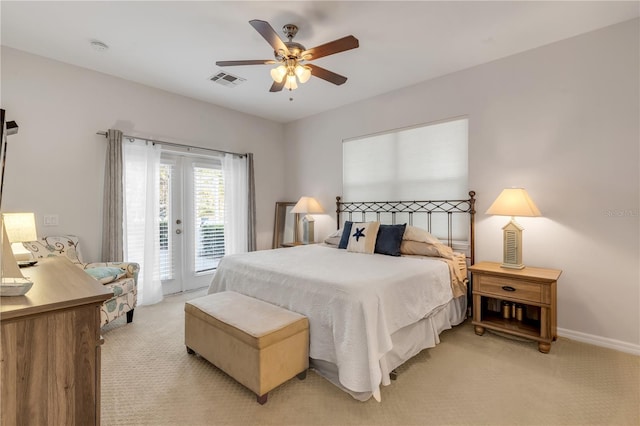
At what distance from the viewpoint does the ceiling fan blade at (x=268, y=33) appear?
1.94 m

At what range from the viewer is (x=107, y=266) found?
10.5 feet

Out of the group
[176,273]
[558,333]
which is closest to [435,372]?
[558,333]

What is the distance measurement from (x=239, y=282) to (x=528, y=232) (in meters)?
2.93

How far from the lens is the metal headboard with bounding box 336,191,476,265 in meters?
3.39

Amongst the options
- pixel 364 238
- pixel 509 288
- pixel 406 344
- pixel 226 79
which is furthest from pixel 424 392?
pixel 226 79

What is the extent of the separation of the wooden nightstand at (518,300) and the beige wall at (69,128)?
163 inches

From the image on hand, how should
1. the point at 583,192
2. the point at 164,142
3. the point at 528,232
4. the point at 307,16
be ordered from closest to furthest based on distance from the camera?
the point at 307,16
the point at 583,192
the point at 528,232
the point at 164,142

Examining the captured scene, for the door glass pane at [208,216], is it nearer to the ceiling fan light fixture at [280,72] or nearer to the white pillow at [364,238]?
the white pillow at [364,238]

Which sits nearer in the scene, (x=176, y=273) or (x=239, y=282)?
(x=239, y=282)

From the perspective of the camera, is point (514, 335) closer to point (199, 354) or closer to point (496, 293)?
point (496, 293)

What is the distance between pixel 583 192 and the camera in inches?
109

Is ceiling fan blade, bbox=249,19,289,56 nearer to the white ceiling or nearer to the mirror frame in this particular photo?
the white ceiling

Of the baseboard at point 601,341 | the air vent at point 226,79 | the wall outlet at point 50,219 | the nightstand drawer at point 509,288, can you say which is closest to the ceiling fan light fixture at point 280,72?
the air vent at point 226,79

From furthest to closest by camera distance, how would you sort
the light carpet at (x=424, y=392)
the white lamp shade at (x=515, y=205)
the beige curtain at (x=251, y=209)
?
the beige curtain at (x=251, y=209)
the white lamp shade at (x=515, y=205)
the light carpet at (x=424, y=392)
